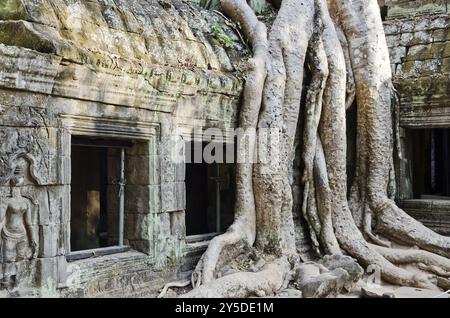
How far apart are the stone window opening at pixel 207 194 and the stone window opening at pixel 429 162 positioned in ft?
8.94

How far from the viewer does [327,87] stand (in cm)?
624

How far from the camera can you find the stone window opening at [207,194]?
5820 millimetres

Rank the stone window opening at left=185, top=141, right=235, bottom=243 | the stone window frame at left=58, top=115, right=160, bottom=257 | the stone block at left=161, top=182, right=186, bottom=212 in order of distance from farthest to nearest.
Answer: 1. the stone window opening at left=185, top=141, right=235, bottom=243
2. the stone block at left=161, top=182, right=186, bottom=212
3. the stone window frame at left=58, top=115, right=160, bottom=257

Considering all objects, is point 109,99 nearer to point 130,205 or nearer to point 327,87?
point 130,205

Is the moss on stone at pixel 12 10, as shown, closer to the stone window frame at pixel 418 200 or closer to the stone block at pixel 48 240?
the stone block at pixel 48 240

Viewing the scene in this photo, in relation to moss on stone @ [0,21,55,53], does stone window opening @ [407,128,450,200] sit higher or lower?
lower

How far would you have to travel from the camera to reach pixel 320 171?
6012 millimetres

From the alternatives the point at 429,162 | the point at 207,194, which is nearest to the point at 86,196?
the point at 207,194

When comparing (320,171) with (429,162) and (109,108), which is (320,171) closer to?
(109,108)

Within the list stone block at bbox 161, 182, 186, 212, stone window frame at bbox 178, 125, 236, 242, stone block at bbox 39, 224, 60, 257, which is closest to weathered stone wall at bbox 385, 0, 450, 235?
stone window frame at bbox 178, 125, 236, 242

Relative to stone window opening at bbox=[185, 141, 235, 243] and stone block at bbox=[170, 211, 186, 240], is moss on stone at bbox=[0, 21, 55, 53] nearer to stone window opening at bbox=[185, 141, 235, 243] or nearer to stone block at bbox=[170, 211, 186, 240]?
stone block at bbox=[170, 211, 186, 240]

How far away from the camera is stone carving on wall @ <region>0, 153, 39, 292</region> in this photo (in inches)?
150

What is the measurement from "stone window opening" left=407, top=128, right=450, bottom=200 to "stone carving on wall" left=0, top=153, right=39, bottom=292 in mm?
5117

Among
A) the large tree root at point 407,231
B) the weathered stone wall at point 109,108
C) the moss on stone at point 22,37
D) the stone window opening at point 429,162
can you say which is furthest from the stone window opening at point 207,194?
the stone window opening at point 429,162
